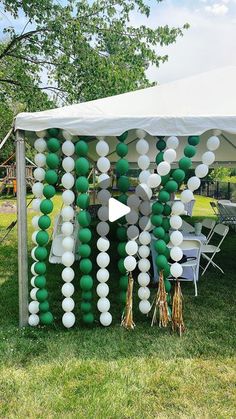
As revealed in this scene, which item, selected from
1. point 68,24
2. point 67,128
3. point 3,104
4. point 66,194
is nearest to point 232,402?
point 66,194

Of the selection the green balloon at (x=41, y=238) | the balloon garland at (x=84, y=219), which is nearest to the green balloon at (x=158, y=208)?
the balloon garland at (x=84, y=219)

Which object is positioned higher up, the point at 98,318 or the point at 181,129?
the point at 181,129

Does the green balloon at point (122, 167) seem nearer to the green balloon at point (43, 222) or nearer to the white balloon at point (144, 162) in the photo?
the white balloon at point (144, 162)

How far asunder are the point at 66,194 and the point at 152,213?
849mm

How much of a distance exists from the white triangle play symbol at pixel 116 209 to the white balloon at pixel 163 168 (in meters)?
0.45

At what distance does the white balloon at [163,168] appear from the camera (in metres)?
3.58

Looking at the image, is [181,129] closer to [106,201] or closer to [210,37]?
[106,201]

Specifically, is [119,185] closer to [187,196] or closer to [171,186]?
[171,186]

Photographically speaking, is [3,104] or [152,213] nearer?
[152,213]

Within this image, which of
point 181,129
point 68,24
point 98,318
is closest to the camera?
point 181,129

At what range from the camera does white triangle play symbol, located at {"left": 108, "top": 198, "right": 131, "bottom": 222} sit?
3508 millimetres

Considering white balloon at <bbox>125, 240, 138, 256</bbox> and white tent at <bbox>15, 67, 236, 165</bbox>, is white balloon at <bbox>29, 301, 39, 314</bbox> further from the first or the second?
white tent at <bbox>15, 67, 236, 165</bbox>

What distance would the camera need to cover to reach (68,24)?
859 centimetres

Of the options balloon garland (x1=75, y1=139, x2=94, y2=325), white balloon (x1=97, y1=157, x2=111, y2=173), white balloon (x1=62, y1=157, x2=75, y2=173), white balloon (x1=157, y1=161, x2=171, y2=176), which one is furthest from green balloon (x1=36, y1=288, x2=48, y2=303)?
white balloon (x1=157, y1=161, x2=171, y2=176)
